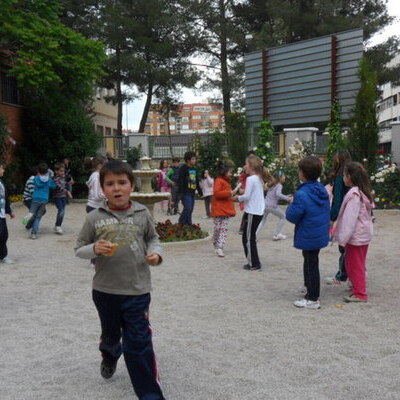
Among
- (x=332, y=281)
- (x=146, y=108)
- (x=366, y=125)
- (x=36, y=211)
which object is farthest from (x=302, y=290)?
(x=146, y=108)

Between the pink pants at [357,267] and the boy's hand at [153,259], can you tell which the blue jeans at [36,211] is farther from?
the boy's hand at [153,259]

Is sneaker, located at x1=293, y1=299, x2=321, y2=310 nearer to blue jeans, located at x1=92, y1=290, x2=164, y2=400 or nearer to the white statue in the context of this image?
blue jeans, located at x1=92, y1=290, x2=164, y2=400

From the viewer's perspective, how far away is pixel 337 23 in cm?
2814

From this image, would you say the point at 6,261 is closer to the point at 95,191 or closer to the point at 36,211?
the point at 95,191

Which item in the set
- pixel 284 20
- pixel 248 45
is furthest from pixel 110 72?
pixel 284 20

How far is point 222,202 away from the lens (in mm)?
8547

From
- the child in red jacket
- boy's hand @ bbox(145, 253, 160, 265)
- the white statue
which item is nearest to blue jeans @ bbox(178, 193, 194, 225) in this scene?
the child in red jacket

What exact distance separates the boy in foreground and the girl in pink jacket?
296 centimetres

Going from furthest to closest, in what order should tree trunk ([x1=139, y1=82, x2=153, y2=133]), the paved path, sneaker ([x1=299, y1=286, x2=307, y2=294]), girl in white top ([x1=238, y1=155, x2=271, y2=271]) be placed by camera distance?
tree trunk ([x1=139, y1=82, x2=153, y2=133])
girl in white top ([x1=238, y1=155, x2=271, y2=271])
sneaker ([x1=299, y1=286, x2=307, y2=294])
the paved path

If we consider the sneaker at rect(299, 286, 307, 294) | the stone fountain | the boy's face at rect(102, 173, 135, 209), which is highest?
the boy's face at rect(102, 173, 135, 209)

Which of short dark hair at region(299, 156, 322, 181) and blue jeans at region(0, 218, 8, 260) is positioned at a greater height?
short dark hair at region(299, 156, 322, 181)

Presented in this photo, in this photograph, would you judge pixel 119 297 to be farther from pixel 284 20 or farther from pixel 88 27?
pixel 88 27

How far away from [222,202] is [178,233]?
2069 mm

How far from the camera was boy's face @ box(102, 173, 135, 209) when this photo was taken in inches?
129
